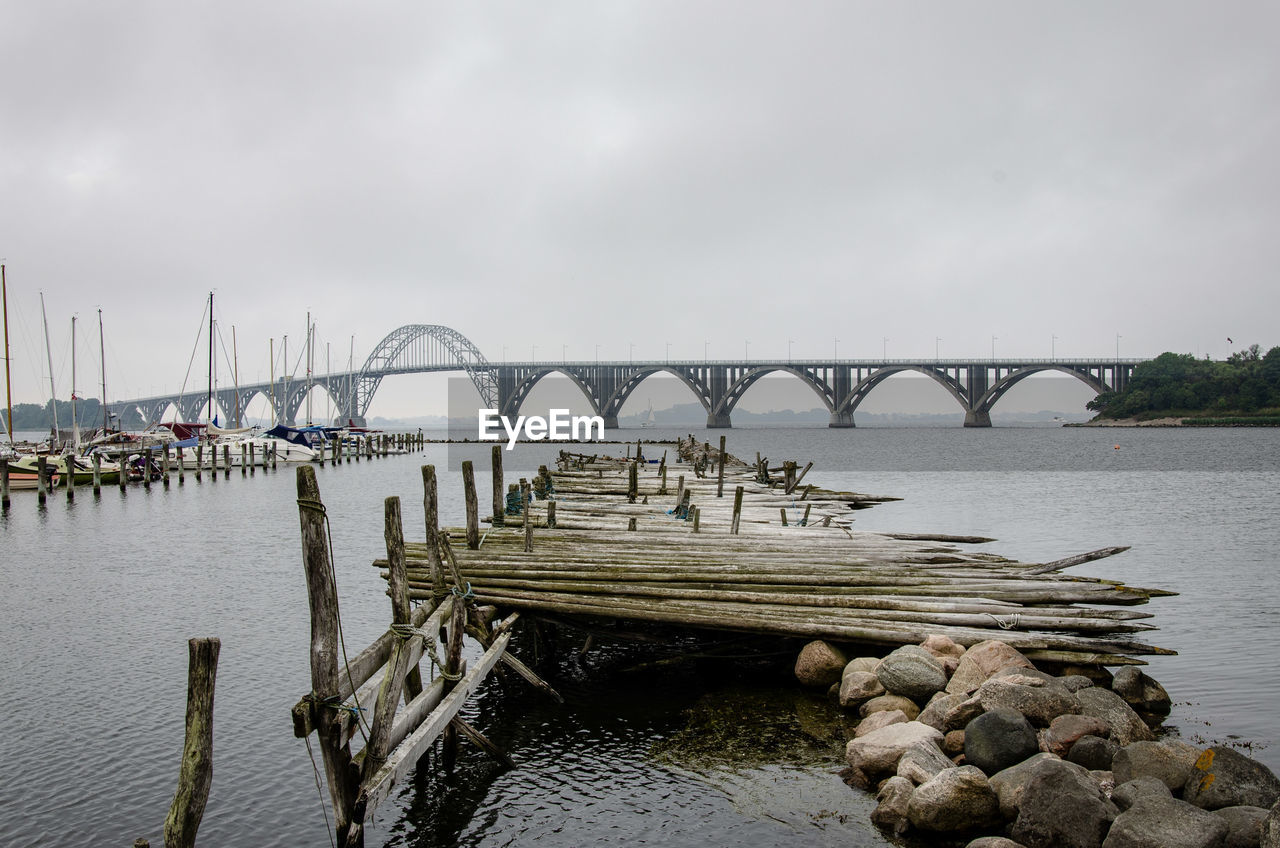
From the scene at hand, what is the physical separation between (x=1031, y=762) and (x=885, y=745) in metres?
1.21

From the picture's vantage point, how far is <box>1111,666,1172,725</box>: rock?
900cm

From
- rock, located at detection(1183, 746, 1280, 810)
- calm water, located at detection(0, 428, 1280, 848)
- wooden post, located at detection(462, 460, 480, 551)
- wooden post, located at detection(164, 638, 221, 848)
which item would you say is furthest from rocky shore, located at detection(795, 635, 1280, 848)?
wooden post, located at detection(462, 460, 480, 551)

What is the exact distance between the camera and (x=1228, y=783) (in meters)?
6.21

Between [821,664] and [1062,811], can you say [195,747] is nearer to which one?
[1062,811]

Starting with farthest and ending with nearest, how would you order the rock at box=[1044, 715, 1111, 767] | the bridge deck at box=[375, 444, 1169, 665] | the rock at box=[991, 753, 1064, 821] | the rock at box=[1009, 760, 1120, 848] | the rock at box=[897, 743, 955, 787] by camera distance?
the bridge deck at box=[375, 444, 1169, 665], the rock at box=[1044, 715, 1111, 767], the rock at box=[897, 743, 955, 787], the rock at box=[991, 753, 1064, 821], the rock at box=[1009, 760, 1120, 848]

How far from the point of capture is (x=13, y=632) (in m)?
13.3

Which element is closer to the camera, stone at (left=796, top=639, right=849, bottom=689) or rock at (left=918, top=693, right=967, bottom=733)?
rock at (left=918, top=693, right=967, bottom=733)

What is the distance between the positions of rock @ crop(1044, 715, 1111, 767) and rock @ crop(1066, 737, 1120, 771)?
0.08 m

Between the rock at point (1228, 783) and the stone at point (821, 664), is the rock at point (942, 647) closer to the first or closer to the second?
the stone at point (821, 664)

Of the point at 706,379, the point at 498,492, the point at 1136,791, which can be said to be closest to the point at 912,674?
the point at 1136,791

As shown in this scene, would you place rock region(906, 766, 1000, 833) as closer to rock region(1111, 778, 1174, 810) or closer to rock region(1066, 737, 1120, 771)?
rock region(1111, 778, 1174, 810)

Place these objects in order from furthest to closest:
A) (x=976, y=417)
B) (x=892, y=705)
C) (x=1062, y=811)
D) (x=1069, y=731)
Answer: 1. (x=976, y=417)
2. (x=892, y=705)
3. (x=1069, y=731)
4. (x=1062, y=811)

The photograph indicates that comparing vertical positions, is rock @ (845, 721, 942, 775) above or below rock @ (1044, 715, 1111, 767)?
below

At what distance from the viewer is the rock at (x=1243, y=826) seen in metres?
5.51
